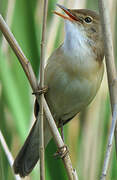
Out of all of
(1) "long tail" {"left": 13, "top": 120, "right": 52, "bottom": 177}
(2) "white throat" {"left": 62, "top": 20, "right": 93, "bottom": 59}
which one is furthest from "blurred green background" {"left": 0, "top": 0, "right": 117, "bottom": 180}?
(2) "white throat" {"left": 62, "top": 20, "right": 93, "bottom": 59}

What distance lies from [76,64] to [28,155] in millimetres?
573

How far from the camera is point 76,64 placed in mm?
1608

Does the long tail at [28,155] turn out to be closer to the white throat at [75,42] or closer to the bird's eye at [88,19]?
the white throat at [75,42]

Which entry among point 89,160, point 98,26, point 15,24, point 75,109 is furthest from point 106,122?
point 15,24

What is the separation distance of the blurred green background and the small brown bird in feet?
0.35

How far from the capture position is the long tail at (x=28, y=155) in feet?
5.71

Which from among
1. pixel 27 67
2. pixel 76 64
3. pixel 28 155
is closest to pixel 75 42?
pixel 76 64

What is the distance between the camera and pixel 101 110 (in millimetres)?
1963

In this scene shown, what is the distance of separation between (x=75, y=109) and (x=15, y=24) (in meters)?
0.51

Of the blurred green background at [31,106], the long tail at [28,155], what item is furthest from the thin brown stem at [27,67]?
the long tail at [28,155]

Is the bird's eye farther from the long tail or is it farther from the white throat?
the long tail

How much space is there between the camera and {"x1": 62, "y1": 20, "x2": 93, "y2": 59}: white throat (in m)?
1.54

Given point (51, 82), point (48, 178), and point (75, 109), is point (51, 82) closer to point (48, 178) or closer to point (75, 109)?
point (75, 109)

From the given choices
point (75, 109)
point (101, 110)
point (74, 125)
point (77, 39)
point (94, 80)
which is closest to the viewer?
point (77, 39)
